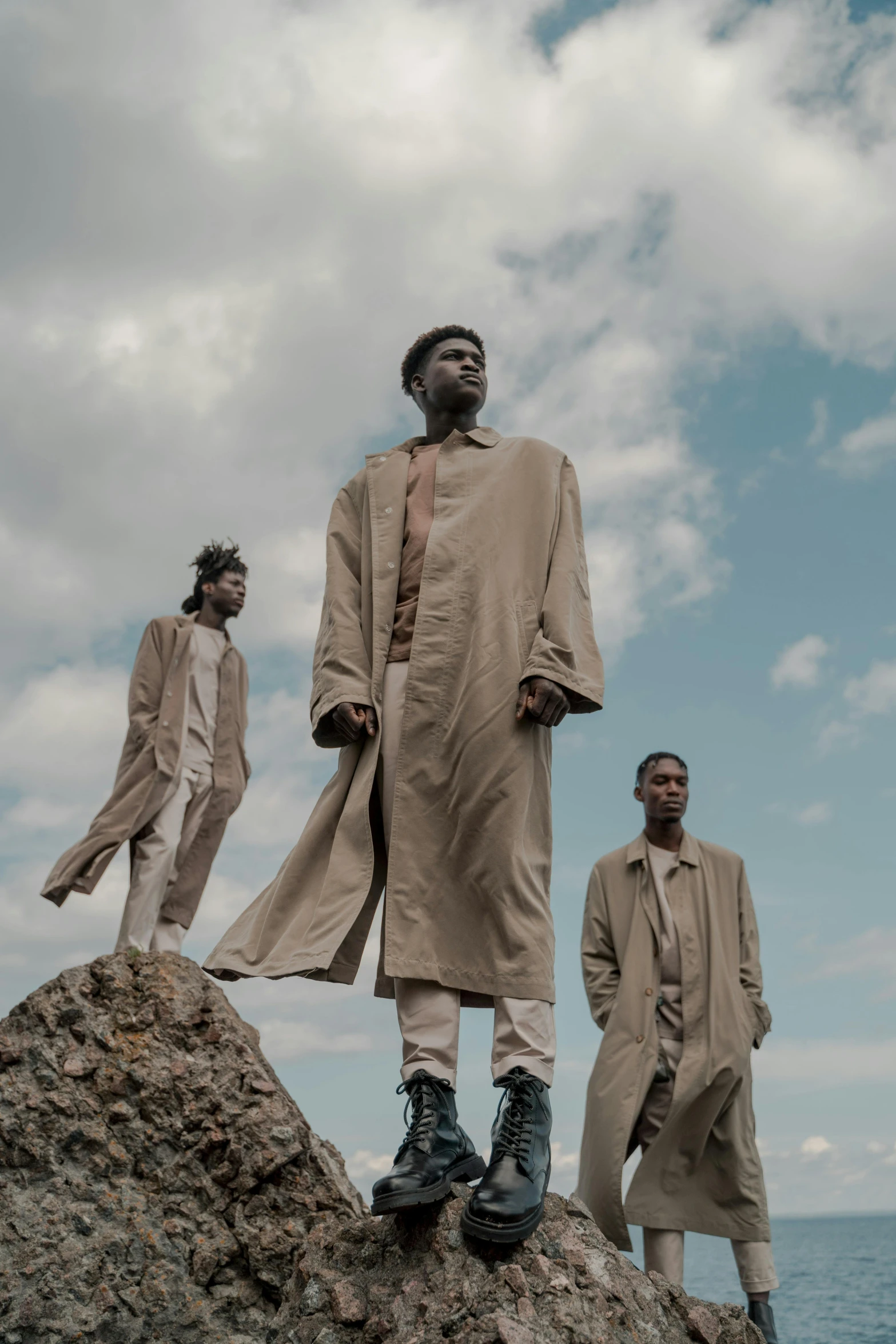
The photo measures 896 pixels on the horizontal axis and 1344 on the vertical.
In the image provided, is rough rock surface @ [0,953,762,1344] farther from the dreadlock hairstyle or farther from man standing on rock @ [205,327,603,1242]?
the dreadlock hairstyle

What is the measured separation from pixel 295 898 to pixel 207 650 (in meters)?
4.63

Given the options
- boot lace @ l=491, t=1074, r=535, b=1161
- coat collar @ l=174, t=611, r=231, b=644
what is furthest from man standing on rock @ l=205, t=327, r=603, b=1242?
coat collar @ l=174, t=611, r=231, b=644

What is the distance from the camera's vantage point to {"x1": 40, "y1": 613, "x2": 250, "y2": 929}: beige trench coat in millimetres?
6934

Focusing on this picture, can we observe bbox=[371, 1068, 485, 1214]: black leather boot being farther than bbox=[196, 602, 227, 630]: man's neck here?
No

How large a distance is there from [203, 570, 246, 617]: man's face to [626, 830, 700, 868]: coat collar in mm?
3351

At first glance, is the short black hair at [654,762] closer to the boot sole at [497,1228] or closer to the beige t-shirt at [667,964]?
the beige t-shirt at [667,964]

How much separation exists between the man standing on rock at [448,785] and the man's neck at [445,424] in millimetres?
154

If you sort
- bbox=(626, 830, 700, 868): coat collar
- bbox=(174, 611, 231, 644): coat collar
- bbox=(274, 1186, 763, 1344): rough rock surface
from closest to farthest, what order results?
bbox=(274, 1186, 763, 1344): rough rock surface
bbox=(626, 830, 700, 868): coat collar
bbox=(174, 611, 231, 644): coat collar

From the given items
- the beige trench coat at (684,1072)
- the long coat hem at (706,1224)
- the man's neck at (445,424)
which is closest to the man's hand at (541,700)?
the man's neck at (445,424)

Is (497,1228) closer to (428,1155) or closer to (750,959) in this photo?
(428,1155)

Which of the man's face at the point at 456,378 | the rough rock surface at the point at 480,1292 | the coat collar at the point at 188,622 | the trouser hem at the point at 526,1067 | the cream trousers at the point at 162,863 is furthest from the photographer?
the coat collar at the point at 188,622

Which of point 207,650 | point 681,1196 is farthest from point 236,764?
point 681,1196

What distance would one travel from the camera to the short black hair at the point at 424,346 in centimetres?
396

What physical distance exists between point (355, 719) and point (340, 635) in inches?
12.3
